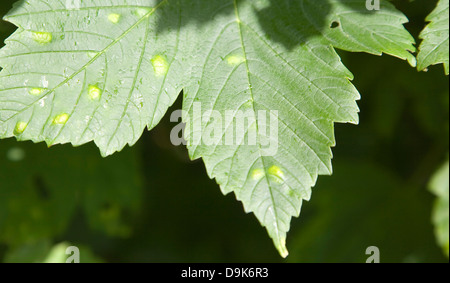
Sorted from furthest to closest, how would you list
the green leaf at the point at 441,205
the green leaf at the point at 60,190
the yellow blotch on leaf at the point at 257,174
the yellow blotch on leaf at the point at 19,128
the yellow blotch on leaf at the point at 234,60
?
1. the green leaf at the point at 441,205
2. the green leaf at the point at 60,190
3. the yellow blotch on leaf at the point at 234,60
4. the yellow blotch on leaf at the point at 257,174
5. the yellow blotch on leaf at the point at 19,128

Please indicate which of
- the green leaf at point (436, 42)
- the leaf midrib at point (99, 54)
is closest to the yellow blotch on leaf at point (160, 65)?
the leaf midrib at point (99, 54)

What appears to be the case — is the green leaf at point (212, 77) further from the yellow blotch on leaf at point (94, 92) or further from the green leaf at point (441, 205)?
the green leaf at point (441, 205)

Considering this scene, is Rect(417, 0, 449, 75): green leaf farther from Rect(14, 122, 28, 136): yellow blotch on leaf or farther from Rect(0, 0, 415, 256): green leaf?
Rect(14, 122, 28, 136): yellow blotch on leaf

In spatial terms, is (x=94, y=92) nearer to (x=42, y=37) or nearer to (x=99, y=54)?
(x=99, y=54)

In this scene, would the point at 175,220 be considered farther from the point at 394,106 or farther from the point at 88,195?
the point at 394,106

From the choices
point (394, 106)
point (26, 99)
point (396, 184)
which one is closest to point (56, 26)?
point (26, 99)

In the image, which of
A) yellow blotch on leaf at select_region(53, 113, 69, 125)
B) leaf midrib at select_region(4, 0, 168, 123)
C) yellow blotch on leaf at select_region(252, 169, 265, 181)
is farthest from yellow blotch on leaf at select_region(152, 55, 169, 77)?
yellow blotch on leaf at select_region(252, 169, 265, 181)

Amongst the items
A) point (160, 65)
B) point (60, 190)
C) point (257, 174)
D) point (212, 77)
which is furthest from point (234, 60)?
point (60, 190)
